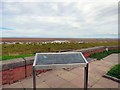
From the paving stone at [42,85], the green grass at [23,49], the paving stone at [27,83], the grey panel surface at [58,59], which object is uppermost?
the grey panel surface at [58,59]

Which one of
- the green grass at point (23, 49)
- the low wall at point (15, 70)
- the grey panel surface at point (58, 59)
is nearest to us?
the grey panel surface at point (58, 59)

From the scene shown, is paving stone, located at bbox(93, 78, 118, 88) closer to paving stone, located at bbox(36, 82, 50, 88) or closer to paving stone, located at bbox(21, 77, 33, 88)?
paving stone, located at bbox(36, 82, 50, 88)

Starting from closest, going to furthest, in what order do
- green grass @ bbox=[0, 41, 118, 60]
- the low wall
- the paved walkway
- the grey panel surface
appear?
the grey panel surface
the low wall
the paved walkway
green grass @ bbox=[0, 41, 118, 60]

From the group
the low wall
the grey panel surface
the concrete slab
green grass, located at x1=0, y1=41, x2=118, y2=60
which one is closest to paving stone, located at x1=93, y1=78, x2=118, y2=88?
the concrete slab

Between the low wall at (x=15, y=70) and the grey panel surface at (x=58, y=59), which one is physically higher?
the grey panel surface at (x=58, y=59)

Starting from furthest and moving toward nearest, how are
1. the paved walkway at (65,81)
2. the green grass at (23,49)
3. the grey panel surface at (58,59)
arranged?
1. the green grass at (23,49)
2. the paved walkway at (65,81)
3. the grey panel surface at (58,59)

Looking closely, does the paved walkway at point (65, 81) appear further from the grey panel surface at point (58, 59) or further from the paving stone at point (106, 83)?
the grey panel surface at point (58, 59)

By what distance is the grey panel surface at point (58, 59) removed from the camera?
132 inches

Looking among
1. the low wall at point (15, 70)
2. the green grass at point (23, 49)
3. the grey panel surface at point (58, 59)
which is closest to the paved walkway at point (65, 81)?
the low wall at point (15, 70)

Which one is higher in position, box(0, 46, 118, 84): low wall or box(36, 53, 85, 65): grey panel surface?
box(36, 53, 85, 65): grey panel surface

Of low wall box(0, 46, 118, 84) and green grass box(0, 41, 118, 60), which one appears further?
green grass box(0, 41, 118, 60)

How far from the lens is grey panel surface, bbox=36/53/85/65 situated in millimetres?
3365

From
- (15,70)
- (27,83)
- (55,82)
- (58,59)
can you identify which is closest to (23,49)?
(15,70)

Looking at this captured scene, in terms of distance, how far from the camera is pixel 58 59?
3523mm
